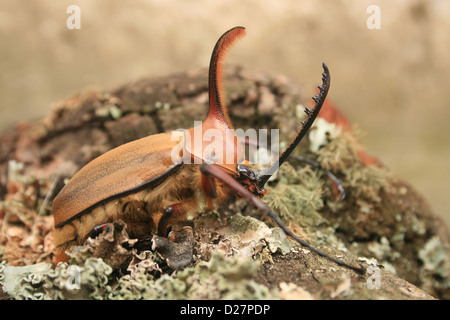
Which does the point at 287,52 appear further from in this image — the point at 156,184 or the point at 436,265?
the point at 156,184

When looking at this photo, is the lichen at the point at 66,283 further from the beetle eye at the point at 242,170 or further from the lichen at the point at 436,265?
the lichen at the point at 436,265

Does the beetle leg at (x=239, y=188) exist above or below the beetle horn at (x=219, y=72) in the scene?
below

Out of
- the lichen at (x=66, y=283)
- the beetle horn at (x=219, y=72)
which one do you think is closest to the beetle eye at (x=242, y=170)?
the beetle horn at (x=219, y=72)

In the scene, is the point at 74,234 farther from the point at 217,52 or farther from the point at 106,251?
the point at 217,52

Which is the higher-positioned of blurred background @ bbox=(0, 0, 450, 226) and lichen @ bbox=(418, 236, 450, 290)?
blurred background @ bbox=(0, 0, 450, 226)

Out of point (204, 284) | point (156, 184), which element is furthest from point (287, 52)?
point (204, 284)

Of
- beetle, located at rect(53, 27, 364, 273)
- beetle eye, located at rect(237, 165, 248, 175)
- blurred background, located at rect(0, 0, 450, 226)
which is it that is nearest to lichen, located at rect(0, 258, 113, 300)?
beetle, located at rect(53, 27, 364, 273)

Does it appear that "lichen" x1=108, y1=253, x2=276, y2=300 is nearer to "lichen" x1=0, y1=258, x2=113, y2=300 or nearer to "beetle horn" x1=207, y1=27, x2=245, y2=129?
"lichen" x1=0, y1=258, x2=113, y2=300
